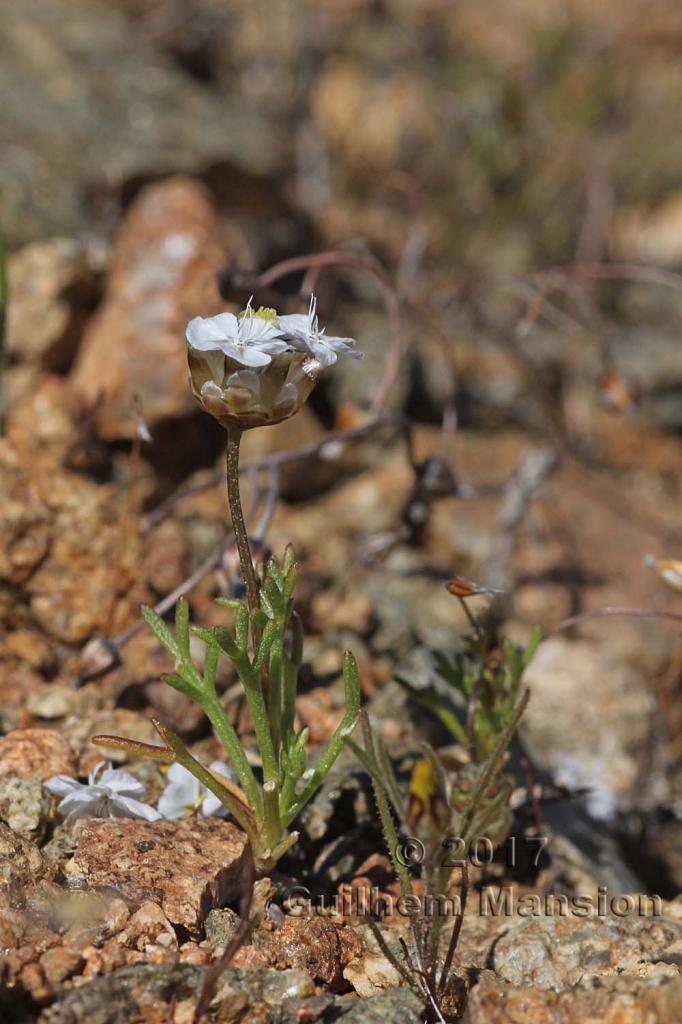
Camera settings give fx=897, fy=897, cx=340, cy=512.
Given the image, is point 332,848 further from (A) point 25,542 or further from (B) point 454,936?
(A) point 25,542

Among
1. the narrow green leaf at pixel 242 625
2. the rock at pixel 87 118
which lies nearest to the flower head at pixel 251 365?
the narrow green leaf at pixel 242 625

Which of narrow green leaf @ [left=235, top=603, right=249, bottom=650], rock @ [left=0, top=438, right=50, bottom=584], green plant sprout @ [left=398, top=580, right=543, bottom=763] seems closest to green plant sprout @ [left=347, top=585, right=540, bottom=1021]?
green plant sprout @ [left=398, top=580, right=543, bottom=763]

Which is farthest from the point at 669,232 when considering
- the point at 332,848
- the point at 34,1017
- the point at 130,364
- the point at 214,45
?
the point at 34,1017

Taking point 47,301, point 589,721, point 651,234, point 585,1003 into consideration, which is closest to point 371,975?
point 585,1003

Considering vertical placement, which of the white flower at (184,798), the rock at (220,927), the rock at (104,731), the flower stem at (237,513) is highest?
the flower stem at (237,513)

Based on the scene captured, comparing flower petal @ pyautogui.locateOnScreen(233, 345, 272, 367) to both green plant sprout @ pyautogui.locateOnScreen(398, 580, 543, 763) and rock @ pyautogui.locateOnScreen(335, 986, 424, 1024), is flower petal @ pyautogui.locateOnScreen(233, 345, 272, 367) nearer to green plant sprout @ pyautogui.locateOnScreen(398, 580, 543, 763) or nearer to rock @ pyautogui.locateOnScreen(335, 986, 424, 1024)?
green plant sprout @ pyautogui.locateOnScreen(398, 580, 543, 763)

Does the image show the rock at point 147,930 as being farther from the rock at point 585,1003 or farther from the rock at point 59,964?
the rock at point 585,1003

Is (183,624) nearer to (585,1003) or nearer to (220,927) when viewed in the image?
(220,927)
